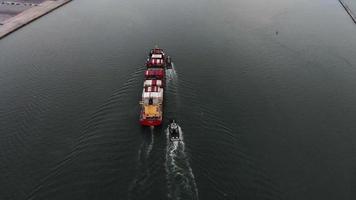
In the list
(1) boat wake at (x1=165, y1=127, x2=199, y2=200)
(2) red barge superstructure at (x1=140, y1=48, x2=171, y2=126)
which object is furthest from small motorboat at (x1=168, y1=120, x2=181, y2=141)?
(2) red barge superstructure at (x1=140, y1=48, x2=171, y2=126)

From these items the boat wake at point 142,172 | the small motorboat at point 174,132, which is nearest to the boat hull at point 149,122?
the small motorboat at point 174,132

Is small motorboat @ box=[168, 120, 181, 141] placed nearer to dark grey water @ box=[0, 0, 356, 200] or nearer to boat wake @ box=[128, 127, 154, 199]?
dark grey water @ box=[0, 0, 356, 200]

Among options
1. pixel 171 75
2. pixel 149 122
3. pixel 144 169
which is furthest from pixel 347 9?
pixel 144 169

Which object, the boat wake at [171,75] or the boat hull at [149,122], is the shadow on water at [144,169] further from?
the boat wake at [171,75]

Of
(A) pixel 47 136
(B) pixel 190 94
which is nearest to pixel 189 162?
(B) pixel 190 94

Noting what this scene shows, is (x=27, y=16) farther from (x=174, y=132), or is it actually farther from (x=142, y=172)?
(x=142, y=172)

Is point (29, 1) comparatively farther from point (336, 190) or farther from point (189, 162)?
point (336, 190)

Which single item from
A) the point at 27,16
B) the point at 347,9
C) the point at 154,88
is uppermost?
the point at 347,9
